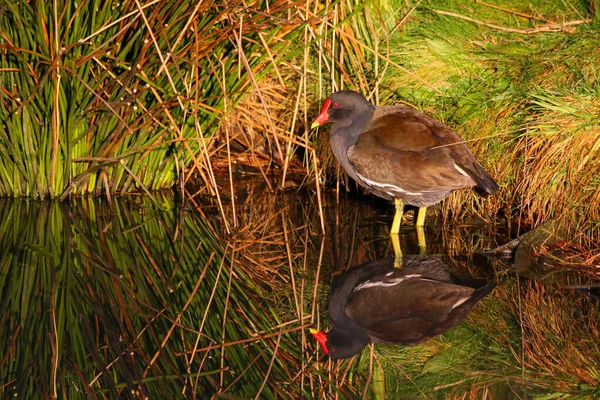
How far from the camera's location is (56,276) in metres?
3.96

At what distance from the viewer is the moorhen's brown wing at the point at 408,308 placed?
11.1 feet

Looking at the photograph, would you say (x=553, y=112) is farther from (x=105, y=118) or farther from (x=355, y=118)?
(x=105, y=118)

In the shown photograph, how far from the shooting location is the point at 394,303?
3.68 meters

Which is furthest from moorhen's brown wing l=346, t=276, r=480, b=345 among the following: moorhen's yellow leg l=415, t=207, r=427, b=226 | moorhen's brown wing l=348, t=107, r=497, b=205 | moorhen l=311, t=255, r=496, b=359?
moorhen's yellow leg l=415, t=207, r=427, b=226

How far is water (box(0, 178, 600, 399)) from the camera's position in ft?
9.66

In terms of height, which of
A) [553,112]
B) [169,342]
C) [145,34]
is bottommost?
[169,342]

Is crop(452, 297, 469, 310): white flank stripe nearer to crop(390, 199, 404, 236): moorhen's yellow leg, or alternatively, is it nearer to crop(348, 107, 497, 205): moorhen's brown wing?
crop(348, 107, 497, 205): moorhen's brown wing

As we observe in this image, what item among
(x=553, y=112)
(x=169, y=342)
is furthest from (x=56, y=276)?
(x=553, y=112)

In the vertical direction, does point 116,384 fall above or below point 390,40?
below

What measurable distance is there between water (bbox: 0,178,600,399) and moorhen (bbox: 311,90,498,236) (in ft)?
0.94

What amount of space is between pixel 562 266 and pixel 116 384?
2197 millimetres

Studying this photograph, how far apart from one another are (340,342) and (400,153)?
60.8 inches

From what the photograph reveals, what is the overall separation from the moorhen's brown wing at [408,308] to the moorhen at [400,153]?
0.70 meters

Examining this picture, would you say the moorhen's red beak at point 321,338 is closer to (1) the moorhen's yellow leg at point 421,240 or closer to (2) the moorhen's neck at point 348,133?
(1) the moorhen's yellow leg at point 421,240
